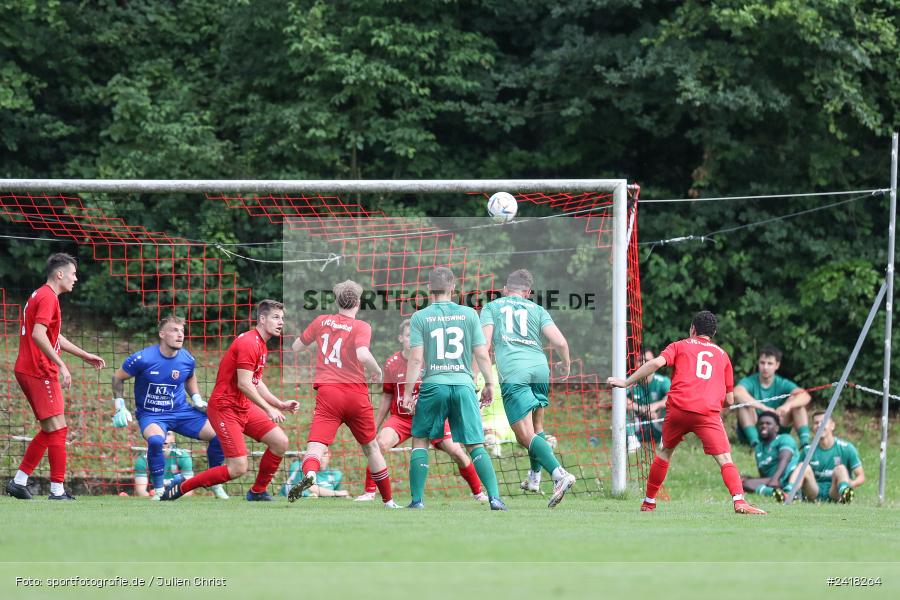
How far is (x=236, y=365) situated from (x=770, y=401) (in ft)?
23.9

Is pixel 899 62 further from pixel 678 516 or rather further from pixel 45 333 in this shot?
pixel 45 333

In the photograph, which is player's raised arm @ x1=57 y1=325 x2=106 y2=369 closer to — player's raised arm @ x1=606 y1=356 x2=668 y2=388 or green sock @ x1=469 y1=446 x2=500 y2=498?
green sock @ x1=469 y1=446 x2=500 y2=498

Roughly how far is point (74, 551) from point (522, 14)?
1591 cm

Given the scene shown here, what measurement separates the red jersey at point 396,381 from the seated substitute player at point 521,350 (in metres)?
0.93

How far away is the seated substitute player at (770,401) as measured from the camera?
1389 centimetres

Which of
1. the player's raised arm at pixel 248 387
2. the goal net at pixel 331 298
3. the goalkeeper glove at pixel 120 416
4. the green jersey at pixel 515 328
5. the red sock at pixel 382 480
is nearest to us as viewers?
the player's raised arm at pixel 248 387

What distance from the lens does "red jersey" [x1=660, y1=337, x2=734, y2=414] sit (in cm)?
942

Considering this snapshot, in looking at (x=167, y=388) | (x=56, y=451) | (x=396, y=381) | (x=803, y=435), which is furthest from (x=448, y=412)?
(x=803, y=435)

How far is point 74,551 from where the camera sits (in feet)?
19.1

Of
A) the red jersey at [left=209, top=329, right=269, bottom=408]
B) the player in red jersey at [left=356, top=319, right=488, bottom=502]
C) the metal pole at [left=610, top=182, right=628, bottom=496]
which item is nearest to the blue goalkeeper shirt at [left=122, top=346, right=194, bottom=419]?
the red jersey at [left=209, top=329, right=269, bottom=408]

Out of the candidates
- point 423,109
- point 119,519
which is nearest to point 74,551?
point 119,519

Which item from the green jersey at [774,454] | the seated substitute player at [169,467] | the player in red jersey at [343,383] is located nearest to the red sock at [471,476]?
the player in red jersey at [343,383]

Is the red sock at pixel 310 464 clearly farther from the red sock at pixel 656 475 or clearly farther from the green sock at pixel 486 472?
the red sock at pixel 656 475

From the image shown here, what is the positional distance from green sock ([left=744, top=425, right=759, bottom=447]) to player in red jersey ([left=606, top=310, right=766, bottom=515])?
450 cm
